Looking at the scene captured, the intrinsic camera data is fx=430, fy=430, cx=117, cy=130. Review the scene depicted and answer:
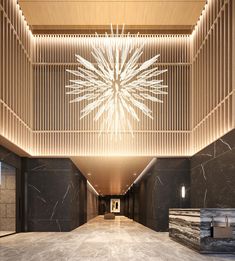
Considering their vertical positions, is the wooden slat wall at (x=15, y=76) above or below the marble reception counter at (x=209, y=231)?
above

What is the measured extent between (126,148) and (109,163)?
83.5 inches

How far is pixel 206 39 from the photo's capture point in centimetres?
1438

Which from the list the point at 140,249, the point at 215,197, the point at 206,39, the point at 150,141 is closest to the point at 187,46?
the point at 206,39

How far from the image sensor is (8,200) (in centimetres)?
1689

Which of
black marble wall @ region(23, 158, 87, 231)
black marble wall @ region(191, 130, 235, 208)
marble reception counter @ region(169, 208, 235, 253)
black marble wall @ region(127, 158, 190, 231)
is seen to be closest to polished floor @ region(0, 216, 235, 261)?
marble reception counter @ region(169, 208, 235, 253)

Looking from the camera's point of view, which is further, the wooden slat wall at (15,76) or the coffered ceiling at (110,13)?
the coffered ceiling at (110,13)

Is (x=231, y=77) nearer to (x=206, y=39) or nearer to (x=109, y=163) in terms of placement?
(x=206, y=39)

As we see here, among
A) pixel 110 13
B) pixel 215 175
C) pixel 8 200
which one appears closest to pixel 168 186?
pixel 215 175

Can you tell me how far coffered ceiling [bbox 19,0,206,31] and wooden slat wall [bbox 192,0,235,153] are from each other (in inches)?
31.8

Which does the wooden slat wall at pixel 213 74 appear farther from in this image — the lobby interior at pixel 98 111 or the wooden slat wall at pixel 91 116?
the wooden slat wall at pixel 91 116

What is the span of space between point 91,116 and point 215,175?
5.97 meters

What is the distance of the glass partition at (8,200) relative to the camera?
16.7 m

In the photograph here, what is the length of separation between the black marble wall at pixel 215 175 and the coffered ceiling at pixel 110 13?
15.6ft

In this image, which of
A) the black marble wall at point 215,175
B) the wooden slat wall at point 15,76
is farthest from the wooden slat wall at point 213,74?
the wooden slat wall at point 15,76
